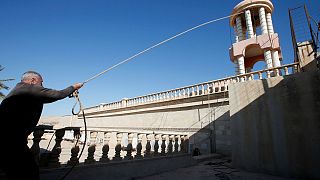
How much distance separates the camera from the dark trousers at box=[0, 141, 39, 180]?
2285mm

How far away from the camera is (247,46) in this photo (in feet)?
52.2

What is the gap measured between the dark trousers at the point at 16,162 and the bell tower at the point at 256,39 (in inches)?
609

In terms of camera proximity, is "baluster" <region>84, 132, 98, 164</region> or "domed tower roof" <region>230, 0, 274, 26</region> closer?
"baluster" <region>84, 132, 98, 164</region>

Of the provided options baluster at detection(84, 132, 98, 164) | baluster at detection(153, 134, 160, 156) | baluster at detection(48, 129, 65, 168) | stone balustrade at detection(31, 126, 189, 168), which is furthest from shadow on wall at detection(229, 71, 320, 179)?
baluster at detection(48, 129, 65, 168)

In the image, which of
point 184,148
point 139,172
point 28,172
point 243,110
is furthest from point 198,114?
point 28,172

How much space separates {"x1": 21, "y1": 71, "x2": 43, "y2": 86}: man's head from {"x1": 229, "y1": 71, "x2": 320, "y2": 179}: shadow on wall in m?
6.30

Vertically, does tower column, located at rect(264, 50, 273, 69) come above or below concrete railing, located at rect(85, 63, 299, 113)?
above

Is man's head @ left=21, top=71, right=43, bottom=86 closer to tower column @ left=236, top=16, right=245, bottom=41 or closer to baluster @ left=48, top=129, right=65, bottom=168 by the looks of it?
baluster @ left=48, top=129, right=65, bottom=168

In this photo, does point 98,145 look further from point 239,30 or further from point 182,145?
point 239,30

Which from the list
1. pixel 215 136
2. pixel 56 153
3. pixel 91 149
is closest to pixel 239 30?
pixel 215 136

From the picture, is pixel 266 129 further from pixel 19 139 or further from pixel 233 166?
pixel 19 139

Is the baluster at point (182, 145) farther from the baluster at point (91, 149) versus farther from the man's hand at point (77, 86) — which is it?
the man's hand at point (77, 86)

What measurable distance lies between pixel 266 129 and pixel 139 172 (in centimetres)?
421

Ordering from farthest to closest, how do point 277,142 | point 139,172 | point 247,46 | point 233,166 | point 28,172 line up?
point 247,46 → point 233,166 → point 277,142 → point 139,172 → point 28,172
